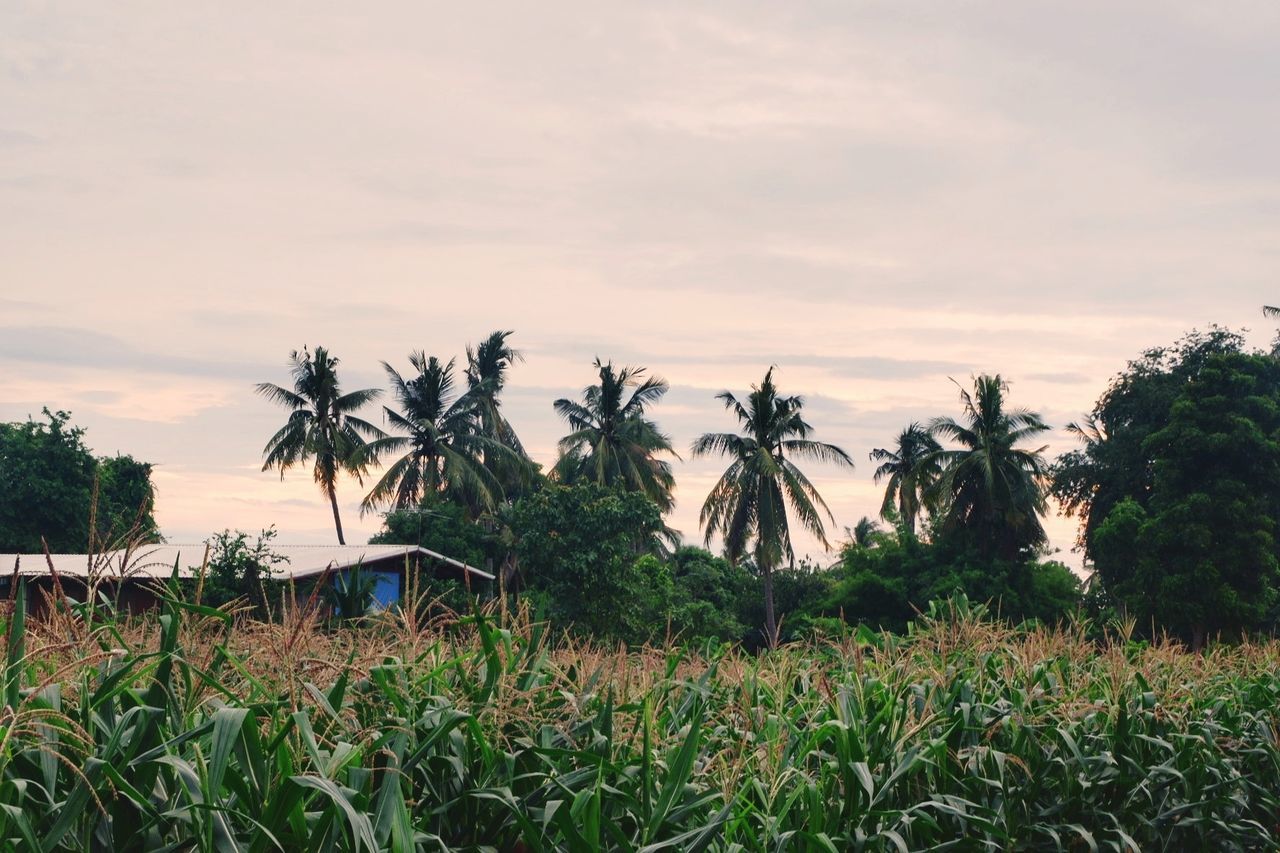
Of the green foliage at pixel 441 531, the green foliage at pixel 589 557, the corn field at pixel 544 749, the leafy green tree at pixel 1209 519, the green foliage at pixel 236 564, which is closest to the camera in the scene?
the corn field at pixel 544 749

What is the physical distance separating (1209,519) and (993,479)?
7187 millimetres

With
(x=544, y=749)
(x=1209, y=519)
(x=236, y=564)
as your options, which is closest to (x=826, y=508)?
(x=1209, y=519)

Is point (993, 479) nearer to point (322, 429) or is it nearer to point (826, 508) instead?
point (826, 508)

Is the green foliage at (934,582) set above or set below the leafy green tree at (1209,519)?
below

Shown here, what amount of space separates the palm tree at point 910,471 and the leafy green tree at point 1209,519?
23.4ft

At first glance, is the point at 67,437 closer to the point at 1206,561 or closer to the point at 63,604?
the point at 1206,561

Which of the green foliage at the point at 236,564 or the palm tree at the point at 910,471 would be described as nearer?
the green foliage at the point at 236,564

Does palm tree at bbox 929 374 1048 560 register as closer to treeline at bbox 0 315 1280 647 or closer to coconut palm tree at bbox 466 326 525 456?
treeline at bbox 0 315 1280 647

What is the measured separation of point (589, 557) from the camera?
1181 inches

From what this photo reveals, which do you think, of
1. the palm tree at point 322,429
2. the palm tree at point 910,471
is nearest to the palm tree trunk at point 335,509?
the palm tree at point 322,429

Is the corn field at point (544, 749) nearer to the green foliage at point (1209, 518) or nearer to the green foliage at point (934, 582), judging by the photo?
the green foliage at point (1209, 518)

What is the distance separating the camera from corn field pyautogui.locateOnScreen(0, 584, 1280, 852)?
3.02m

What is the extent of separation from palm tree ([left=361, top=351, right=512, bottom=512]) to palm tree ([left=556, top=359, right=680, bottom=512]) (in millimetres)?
3211

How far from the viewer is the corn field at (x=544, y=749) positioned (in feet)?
9.89
